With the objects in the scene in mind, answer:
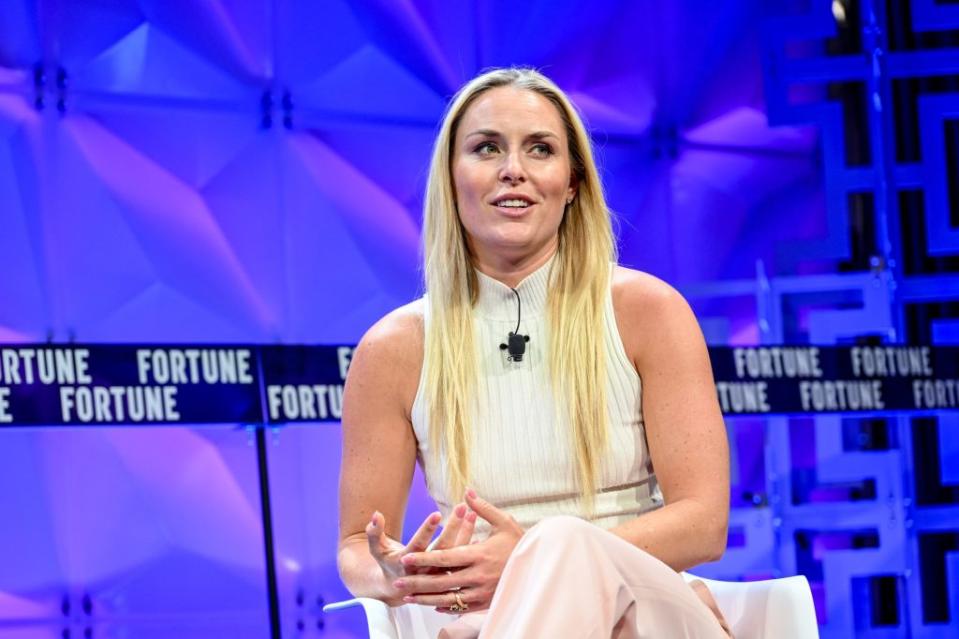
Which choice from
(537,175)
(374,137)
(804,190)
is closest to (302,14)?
(374,137)

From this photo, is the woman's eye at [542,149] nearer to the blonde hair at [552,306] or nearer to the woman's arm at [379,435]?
the blonde hair at [552,306]

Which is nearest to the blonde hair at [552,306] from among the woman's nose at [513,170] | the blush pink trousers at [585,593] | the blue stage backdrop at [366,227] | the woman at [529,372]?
the woman at [529,372]

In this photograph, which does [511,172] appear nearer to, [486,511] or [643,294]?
[643,294]

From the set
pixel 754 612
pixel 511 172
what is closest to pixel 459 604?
pixel 754 612

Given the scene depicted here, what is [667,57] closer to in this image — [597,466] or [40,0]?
[40,0]

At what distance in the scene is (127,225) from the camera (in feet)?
12.8

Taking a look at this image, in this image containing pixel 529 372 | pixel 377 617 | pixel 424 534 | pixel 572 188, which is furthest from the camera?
pixel 572 188

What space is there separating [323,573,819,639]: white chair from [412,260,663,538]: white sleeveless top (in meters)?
0.19

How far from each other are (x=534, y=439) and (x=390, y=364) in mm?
282

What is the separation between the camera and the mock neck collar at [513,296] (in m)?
2.19

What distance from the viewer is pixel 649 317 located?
211 cm

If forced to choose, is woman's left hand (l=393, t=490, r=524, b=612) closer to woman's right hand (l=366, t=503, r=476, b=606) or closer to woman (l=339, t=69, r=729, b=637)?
woman's right hand (l=366, t=503, r=476, b=606)

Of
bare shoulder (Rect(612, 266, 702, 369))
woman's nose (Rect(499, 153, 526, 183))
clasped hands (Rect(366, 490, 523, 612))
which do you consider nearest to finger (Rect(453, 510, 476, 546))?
clasped hands (Rect(366, 490, 523, 612))

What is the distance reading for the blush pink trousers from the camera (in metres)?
1.56
